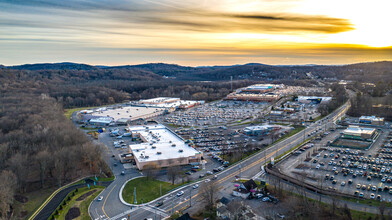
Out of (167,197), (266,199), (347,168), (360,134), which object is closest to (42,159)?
(167,197)

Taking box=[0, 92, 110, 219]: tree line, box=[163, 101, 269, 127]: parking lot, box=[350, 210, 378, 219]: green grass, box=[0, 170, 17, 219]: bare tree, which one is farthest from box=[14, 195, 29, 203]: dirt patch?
box=[163, 101, 269, 127]: parking lot

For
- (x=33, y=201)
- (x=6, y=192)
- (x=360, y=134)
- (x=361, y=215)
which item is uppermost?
(x=6, y=192)

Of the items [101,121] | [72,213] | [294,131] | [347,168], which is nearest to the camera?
[72,213]

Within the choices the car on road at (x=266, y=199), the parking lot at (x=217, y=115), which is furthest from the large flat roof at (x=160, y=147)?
the car on road at (x=266, y=199)

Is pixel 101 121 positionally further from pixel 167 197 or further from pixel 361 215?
pixel 361 215

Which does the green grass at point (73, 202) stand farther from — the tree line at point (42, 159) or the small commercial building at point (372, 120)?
the small commercial building at point (372, 120)

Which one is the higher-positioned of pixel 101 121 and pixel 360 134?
pixel 360 134
